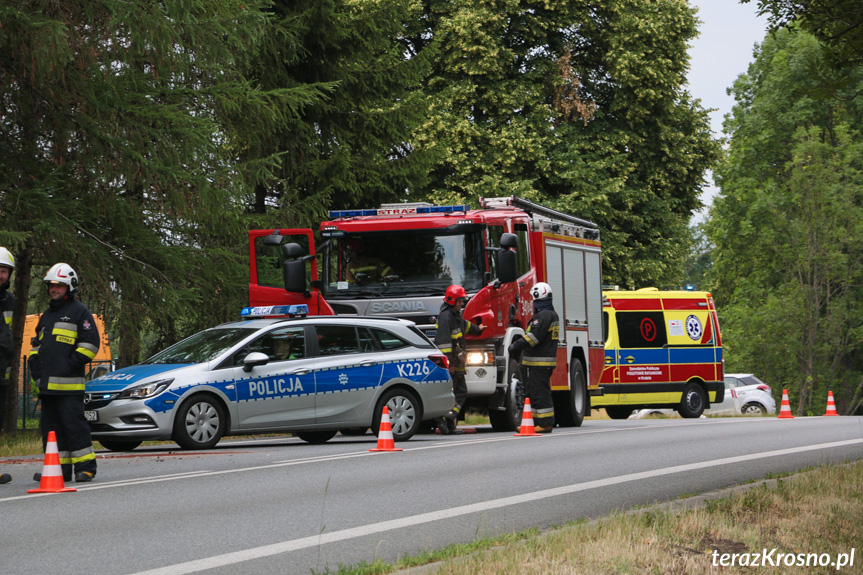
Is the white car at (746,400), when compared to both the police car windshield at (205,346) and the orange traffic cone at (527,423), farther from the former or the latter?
the police car windshield at (205,346)

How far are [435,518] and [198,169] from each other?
32.7 feet

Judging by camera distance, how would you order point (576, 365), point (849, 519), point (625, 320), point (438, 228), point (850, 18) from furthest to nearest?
point (625, 320), point (576, 365), point (438, 228), point (850, 18), point (849, 519)

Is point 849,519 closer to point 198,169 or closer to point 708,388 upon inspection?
point 198,169

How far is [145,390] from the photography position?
1384 cm

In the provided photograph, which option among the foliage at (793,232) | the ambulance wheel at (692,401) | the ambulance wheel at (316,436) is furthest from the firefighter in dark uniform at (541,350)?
the foliage at (793,232)

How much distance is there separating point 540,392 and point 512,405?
1275 millimetres

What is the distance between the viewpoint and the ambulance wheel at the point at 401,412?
1559 centimetres

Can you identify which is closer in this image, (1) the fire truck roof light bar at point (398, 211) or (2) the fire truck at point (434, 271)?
(2) the fire truck at point (434, 271)

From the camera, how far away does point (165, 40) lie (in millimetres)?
16078

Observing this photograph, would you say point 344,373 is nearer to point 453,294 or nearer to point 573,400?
point 453,294

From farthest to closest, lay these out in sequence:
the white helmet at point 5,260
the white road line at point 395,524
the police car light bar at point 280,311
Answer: the police car light bar at point 280,311
the white helmet at point 5,260
the white road line at point 395,524

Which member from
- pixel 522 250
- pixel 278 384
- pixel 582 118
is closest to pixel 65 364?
pixel 278 384

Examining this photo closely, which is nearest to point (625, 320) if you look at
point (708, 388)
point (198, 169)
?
point (708, 388)

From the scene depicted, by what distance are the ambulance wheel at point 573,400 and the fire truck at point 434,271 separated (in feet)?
6.22
